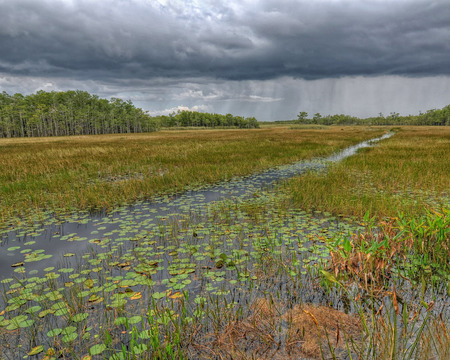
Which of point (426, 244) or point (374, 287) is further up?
point (426, 244)

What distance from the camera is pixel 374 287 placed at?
375 cm

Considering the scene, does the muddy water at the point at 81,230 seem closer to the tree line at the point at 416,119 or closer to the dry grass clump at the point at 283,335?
the dry grass clump at the point at 283,335

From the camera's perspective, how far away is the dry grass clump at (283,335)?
2691 mm

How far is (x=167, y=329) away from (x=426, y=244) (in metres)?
4.87

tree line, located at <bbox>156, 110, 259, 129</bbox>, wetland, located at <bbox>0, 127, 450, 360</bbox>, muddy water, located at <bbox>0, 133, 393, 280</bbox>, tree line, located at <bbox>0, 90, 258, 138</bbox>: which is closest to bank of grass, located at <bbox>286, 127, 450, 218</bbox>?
wetland, located at <bbox>0, 127, 450, 360</bbox>

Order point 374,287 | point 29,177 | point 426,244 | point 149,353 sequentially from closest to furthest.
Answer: point 149,353 < point 374,287 < point 426,244 < point 29,177

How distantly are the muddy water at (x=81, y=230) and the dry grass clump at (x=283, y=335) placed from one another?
3806mm

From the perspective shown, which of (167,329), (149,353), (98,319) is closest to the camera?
(149,353)

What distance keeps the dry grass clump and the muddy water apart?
381cm

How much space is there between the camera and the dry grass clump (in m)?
2.69

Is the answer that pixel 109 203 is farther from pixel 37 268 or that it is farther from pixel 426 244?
pixel 426 244

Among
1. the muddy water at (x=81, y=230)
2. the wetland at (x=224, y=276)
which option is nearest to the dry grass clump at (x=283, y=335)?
the wetland at (x=224, y=276)

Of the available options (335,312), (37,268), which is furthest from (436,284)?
(37,268)

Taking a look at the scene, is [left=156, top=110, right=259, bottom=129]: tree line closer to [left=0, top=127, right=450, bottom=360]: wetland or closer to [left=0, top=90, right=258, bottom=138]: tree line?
[left=0, top=90, right=258, bottom=138]: tree line
